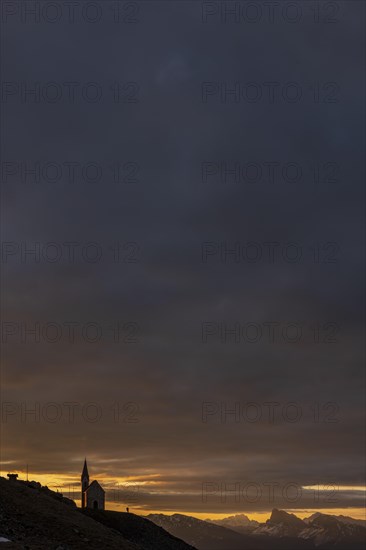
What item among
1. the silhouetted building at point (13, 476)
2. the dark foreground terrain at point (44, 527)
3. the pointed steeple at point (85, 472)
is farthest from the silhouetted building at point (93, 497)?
the dark foreground terrain at point (44, 527)

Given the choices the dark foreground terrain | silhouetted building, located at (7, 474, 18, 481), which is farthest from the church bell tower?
the dark foreground terrain

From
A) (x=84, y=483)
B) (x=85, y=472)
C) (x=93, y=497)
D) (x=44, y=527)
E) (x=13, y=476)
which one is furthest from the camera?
(x=85, y=472)

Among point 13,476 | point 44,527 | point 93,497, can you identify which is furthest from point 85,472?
point 44,527

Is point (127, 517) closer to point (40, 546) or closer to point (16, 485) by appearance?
point (16, 485)

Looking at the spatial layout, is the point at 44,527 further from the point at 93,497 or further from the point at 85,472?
the point at 85,472

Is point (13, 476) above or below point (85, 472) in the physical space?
below

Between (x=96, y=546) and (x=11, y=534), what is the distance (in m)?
12.7

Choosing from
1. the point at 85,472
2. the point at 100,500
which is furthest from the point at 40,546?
the point at 85,472

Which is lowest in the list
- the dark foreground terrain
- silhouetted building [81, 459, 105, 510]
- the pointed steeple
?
the dark foreground terrain

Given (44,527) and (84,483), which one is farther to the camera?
(84,483)

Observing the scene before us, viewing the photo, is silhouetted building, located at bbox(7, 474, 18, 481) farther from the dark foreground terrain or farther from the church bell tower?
the church bell tower

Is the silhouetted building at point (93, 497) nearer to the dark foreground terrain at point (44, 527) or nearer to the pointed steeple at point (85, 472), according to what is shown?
the pointed steeple at point (85, 472)

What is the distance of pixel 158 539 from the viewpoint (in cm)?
13188

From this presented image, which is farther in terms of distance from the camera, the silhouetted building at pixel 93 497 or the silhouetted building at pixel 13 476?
the silhouetted building at pixel 93 497
